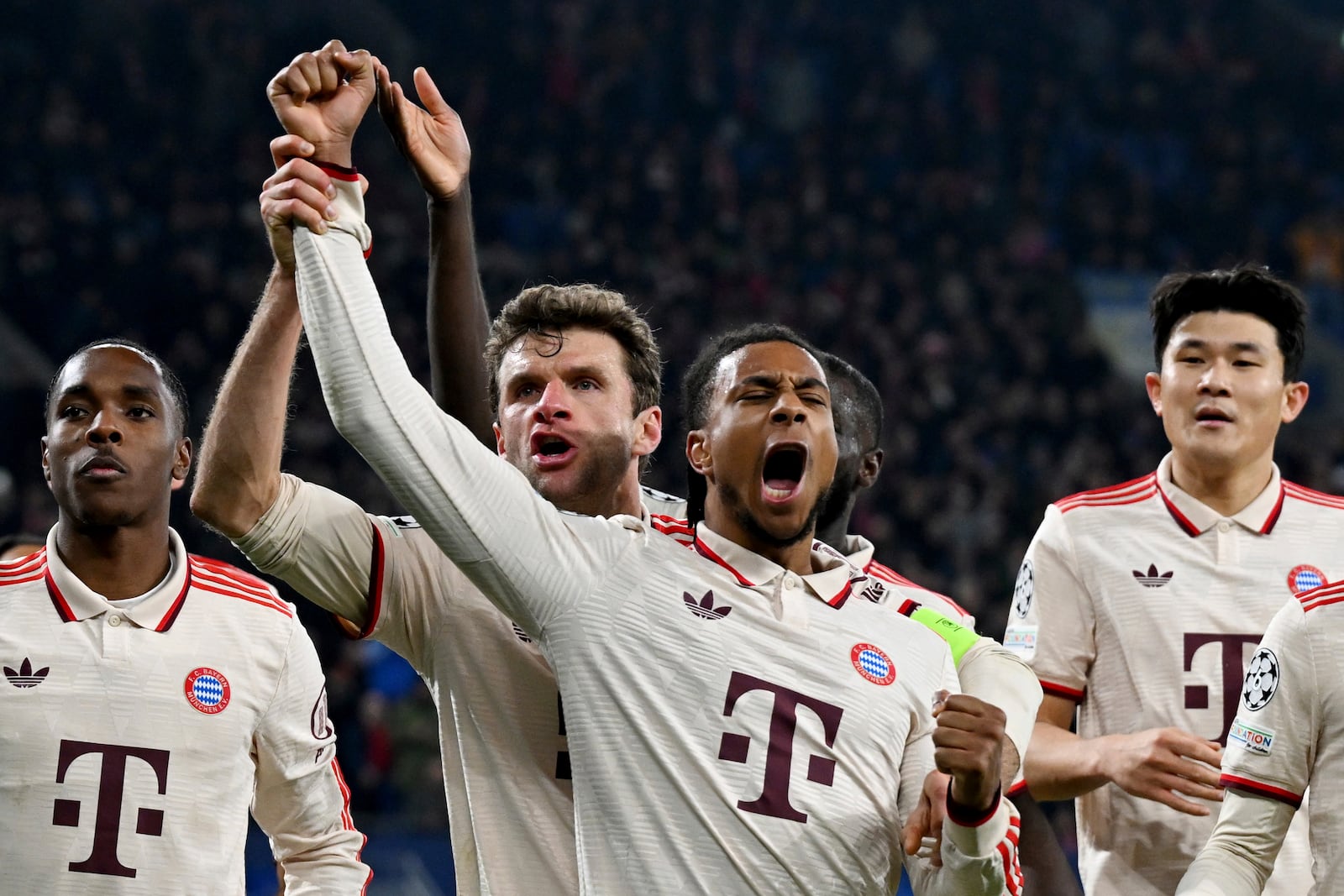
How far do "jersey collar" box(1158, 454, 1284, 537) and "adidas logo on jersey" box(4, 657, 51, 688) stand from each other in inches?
106

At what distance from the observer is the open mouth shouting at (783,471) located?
296 centimetres

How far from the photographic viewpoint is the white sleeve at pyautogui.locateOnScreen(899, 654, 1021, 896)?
2545 mm

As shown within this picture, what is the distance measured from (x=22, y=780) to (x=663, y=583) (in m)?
1.31

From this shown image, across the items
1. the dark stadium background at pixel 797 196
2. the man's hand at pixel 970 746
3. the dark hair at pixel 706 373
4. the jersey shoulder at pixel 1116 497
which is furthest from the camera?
the dark stadium background at pixel 797 196

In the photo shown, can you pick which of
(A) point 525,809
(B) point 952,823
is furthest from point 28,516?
(B) point 952,823

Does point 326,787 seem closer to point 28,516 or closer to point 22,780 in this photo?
point 22,780

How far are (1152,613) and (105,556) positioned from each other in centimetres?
244

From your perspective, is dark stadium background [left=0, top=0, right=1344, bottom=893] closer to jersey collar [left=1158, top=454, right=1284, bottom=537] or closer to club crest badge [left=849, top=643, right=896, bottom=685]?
jersey collar [left=1158, top=454, right=1284, bottom=537]

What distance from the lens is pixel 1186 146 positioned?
18.6 m

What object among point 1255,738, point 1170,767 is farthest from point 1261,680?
point 1170,767

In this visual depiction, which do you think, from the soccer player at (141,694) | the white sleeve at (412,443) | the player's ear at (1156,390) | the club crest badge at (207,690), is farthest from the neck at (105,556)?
the player's ear at (1156,390)

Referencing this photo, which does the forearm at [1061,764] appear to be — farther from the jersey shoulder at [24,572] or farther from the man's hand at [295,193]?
the jersey shoulder at [24,572]

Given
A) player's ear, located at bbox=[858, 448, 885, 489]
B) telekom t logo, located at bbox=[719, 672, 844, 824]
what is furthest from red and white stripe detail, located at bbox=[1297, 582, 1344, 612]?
player's ear, located at bbox=[858, 448, 885, 489]

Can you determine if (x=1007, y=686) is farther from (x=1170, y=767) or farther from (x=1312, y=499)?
(x=1312, y=499)
